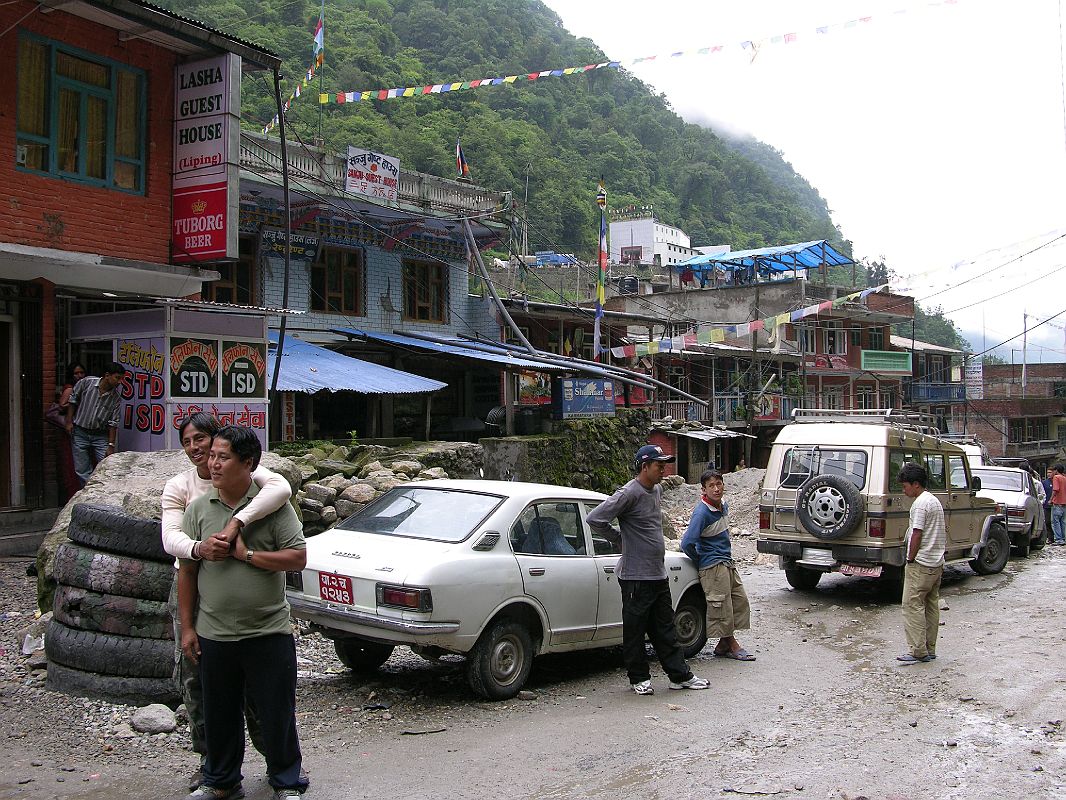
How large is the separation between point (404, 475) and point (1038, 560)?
1186cm

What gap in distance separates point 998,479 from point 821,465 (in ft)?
24.5

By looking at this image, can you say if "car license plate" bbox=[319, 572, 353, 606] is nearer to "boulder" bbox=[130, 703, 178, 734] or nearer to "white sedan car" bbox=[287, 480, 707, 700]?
"white sedan car" bbox=[287, 480, 707, 700]

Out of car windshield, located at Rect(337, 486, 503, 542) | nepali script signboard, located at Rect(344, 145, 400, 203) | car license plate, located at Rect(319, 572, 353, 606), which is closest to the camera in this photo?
car license plate, located at Rect(319, 572, 353, 606)

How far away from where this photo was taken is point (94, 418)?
32.4ft

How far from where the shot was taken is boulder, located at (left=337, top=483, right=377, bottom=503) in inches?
452

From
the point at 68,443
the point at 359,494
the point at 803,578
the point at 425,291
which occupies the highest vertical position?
the point at 425,291

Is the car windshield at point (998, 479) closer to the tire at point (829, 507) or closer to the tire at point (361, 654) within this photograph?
the tire at point (829, 507)

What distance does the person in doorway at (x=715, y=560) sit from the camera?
838 centimetres

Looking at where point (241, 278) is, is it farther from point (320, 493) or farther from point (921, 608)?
point (921, 608)

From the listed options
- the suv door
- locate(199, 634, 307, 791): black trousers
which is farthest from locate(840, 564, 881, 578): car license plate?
locate(199, 634, 307, 791): black trousers

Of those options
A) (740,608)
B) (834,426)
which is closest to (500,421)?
(834,426)

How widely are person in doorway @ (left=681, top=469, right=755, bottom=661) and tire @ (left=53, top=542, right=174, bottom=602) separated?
457 cm

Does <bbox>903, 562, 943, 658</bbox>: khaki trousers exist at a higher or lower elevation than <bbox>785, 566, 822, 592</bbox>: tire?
higher

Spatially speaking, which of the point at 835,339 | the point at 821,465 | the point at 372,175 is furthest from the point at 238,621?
the point at 835,339
